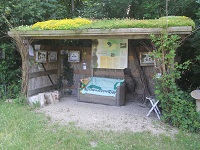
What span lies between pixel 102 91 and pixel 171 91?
2507 mm

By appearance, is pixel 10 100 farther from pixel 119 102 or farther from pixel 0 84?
pixel 119 102

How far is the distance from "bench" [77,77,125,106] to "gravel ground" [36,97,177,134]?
18 cm

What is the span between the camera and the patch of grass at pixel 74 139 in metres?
3.46

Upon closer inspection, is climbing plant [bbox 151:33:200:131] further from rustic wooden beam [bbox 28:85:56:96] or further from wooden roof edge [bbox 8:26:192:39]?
rustic wooden beam [bbox 28:85:56:96]

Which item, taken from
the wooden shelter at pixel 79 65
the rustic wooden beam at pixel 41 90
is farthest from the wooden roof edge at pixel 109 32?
the rustic wooden beam at pixel 41 90

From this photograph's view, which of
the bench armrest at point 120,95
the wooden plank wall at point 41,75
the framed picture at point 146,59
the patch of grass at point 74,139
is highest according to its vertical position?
the framed picture at point 146,59

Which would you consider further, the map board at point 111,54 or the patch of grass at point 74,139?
the map board at point 111,54

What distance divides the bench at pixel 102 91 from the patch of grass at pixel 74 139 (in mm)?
2022

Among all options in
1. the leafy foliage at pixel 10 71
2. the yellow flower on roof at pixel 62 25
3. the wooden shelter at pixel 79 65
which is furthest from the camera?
the leafy foliage at pixel 10 71

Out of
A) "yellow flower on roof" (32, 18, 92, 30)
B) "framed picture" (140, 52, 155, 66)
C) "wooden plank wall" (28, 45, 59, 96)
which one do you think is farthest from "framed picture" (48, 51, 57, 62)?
"framed picture" (140, 52, 155, 66)

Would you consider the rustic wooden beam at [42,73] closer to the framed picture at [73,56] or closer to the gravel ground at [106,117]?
the framed picture at [73,56]

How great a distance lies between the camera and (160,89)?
453 centimetres

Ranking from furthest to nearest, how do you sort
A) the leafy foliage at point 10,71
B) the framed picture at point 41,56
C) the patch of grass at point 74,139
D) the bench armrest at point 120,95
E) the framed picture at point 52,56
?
the framed picture at point 52,56, the leafy foliage at point 10,71, the framed picture at point 41,56, the bench armrest at point 120,95, the patch of grass at point 74,139

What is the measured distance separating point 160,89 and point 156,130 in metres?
0.91
